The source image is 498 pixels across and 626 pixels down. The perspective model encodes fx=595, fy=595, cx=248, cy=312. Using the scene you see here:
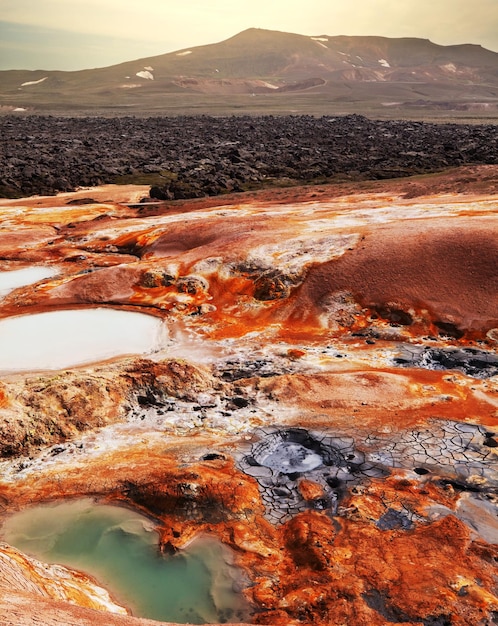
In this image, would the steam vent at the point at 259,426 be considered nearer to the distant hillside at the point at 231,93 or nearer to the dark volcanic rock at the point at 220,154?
the dark volcanic rock at the point at 220,154

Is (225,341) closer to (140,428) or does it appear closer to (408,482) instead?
(140,428)

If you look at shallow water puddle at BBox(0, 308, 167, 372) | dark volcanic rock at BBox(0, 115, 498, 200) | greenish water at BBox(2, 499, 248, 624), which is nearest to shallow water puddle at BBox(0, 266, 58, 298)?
shallow water puddle at BBox(0, 308, 167, 372)

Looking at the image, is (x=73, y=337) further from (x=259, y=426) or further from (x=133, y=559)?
(x=133, y=559)

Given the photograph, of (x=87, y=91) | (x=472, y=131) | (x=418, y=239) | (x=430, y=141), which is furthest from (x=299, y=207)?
(x=87, y=91)

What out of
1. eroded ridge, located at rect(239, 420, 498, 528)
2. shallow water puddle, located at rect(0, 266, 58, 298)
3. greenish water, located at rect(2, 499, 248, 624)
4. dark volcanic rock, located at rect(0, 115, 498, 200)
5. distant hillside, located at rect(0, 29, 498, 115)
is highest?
distant hillside, located at rect(0, 29, 498, 115)

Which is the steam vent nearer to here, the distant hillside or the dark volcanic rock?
the dark volcanic rock

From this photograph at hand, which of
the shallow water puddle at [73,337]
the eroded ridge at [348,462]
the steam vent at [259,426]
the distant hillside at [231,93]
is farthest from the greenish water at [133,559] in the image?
the distant hillside at [231,93]
